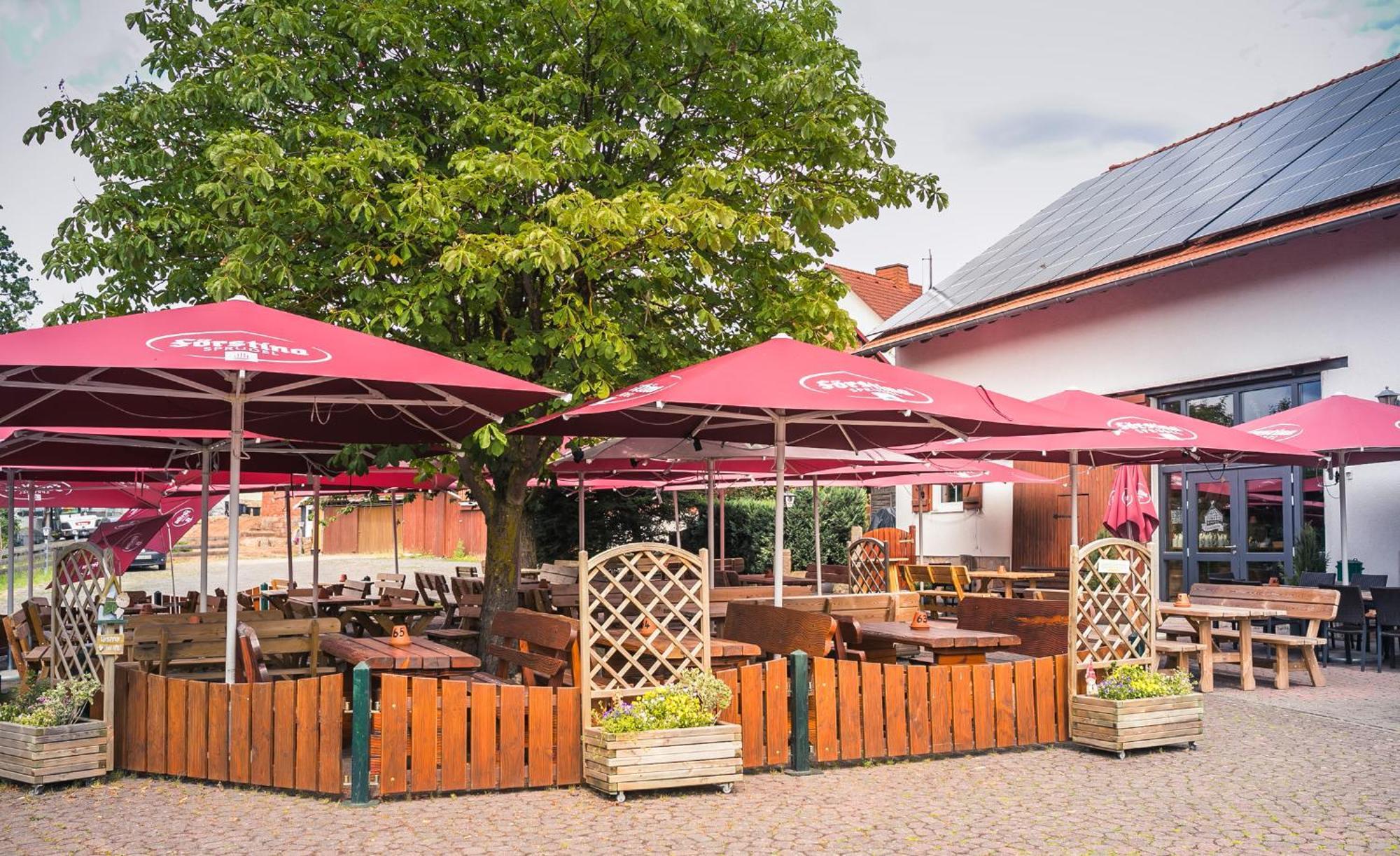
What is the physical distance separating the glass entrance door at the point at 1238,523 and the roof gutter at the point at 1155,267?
110 inches

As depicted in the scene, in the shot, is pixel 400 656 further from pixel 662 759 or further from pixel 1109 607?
pixel 1109 607

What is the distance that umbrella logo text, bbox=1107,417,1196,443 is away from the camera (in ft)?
32.8

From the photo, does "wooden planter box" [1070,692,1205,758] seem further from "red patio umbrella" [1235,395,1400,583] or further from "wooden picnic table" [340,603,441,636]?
"wooden picnic table" [340,603,441,636]

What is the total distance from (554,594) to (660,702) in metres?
6.25

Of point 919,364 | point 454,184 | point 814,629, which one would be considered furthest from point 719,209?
point 919,364

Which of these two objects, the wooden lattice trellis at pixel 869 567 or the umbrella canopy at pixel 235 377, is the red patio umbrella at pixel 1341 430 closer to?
the wooden lattice trellis at pixel 869 567

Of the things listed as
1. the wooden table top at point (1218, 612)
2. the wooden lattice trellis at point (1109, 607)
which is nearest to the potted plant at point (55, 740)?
the wooden lattice trellis at point (1109, 607)

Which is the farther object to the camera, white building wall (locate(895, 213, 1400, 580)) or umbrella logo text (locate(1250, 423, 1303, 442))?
white building wall (locate(895, 213, 1400, 580))

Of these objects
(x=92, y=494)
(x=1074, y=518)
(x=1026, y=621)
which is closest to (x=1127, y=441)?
(x=1074, y=518)

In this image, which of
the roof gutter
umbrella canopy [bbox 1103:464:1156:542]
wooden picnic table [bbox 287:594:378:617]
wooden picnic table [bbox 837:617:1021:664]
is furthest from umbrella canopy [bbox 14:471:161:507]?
the roof gutter

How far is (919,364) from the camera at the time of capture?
2292 cm

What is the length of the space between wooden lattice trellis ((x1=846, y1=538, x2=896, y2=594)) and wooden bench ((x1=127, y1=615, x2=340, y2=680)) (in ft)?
22.7

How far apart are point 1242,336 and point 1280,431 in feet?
12.9

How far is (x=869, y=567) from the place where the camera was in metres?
14.5
